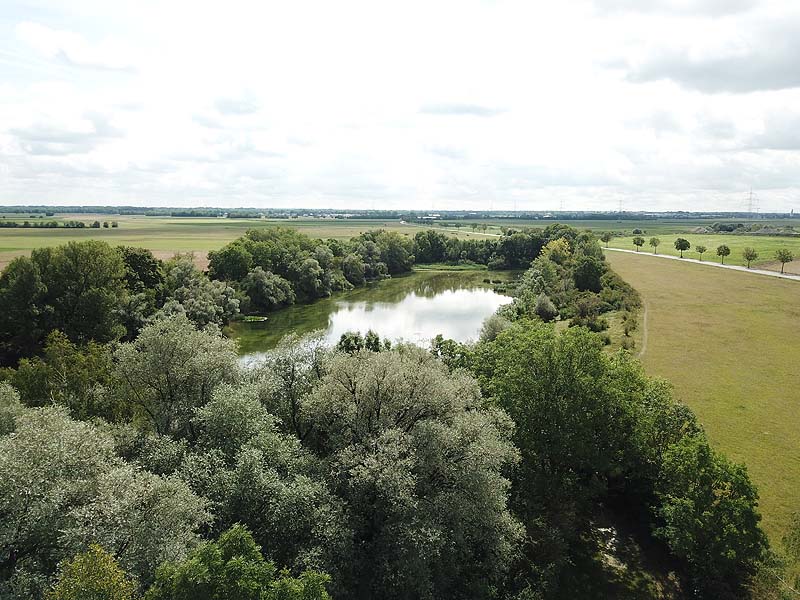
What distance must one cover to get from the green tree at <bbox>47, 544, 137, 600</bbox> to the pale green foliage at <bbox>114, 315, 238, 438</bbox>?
34.9 feet

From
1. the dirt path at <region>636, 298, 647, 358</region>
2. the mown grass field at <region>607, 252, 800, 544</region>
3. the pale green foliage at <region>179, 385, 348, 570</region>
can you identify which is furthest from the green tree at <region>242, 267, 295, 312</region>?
the pale green foliage at <region>179, 385, 348, 570</region>

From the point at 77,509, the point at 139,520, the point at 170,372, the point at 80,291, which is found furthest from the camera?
the point at 80,291

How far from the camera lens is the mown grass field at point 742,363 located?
27858 millimetres

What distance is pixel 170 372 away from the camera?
23.1 meters

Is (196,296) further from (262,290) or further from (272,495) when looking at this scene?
(272,495)

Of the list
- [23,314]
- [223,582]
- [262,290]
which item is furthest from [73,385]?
[262,290]

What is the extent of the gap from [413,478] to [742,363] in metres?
38.6

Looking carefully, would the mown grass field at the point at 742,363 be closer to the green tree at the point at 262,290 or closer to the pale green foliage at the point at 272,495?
the pale green foliage at the point at 272,495

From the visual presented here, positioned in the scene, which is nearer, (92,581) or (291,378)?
(92,581)

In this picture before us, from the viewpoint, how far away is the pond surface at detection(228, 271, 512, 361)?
61500 mm

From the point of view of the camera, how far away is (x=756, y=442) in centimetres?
2991

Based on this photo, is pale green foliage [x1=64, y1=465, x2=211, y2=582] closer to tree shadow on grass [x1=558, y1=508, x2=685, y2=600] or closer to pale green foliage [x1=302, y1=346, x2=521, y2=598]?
pale green foliage [x1=302, y1=346, x2=521, y2=598]

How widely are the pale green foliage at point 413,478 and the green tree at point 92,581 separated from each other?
7176 millimetres

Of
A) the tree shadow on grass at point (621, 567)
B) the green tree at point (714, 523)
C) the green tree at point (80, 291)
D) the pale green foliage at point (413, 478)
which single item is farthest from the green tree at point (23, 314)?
the green tree at point (714, 523)
